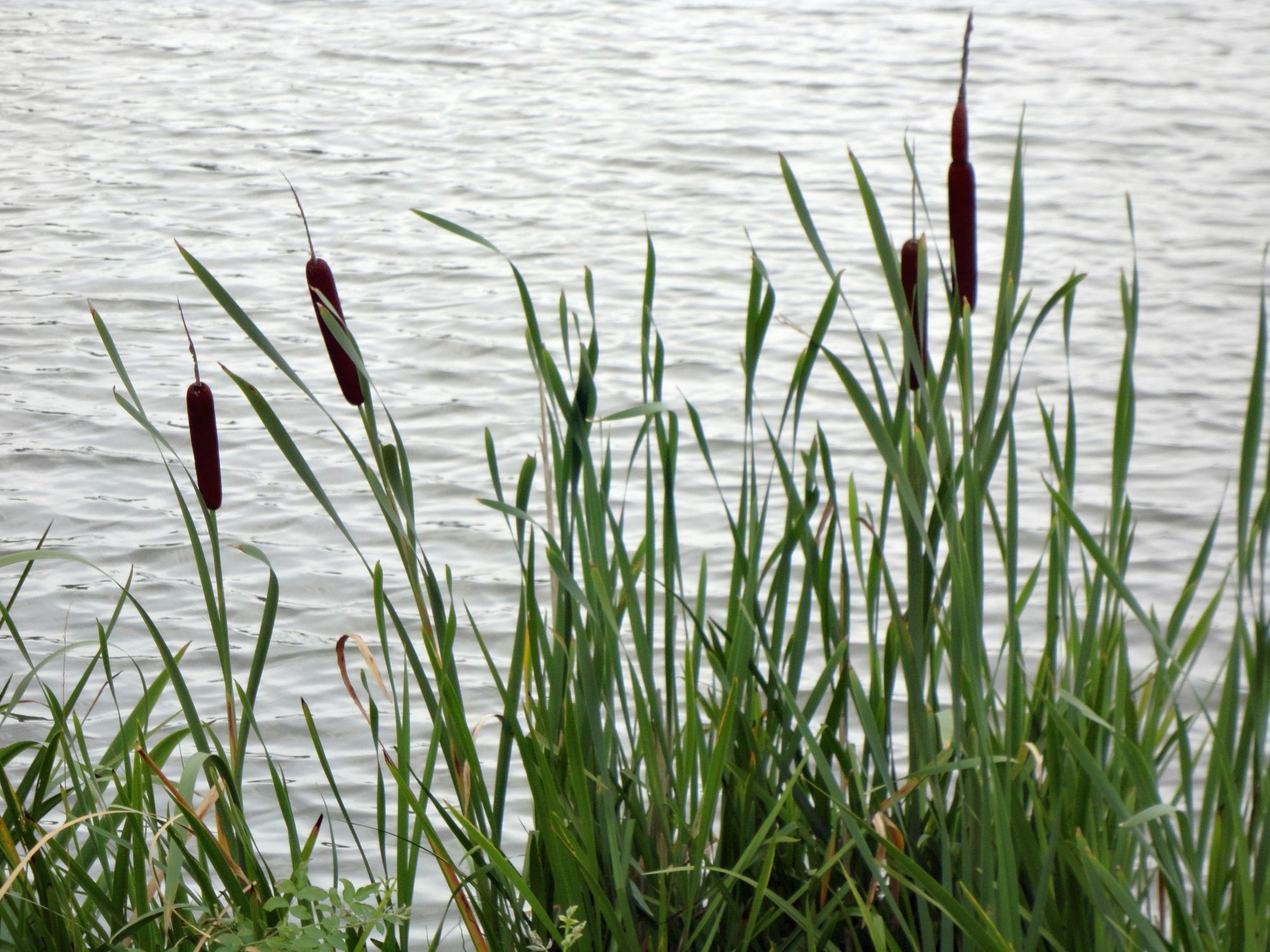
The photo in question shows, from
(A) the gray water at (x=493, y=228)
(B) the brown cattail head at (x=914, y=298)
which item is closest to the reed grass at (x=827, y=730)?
(B) the brown cattail head at (x=914, y=298)

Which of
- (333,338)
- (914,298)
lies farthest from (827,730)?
(333,338)

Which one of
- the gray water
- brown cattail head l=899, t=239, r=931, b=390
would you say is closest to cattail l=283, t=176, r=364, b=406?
brown cattail head l=899, t=239, r=931, b=390

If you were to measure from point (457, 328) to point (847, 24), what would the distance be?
146 inches

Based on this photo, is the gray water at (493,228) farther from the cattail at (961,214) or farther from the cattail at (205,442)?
the cattail at (205,442)

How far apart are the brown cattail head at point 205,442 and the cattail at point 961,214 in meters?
0.43

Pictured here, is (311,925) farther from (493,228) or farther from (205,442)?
(493,228)

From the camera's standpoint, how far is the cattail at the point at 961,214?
758mm

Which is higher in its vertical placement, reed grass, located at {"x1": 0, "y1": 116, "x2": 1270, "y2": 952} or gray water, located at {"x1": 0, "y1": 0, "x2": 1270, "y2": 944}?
reed grass, located at {"x1": 0, "y1": 116, "x2": 1270, "y2": 952}

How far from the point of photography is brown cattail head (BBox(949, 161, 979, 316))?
0.76 metres

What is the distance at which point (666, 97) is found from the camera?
5559 millimetres

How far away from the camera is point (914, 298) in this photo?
0.79 m

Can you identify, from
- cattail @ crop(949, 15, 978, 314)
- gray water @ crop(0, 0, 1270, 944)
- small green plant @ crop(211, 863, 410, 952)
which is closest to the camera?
cattail @ crop(949, 15, 978, 314)

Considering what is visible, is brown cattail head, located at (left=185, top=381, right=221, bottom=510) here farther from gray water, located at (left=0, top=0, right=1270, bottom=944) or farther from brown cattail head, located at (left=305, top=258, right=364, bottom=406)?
gray water, located at (left=0, top=0, right=1270, bottom=944)

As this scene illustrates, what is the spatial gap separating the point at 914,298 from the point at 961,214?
5 centimetres
